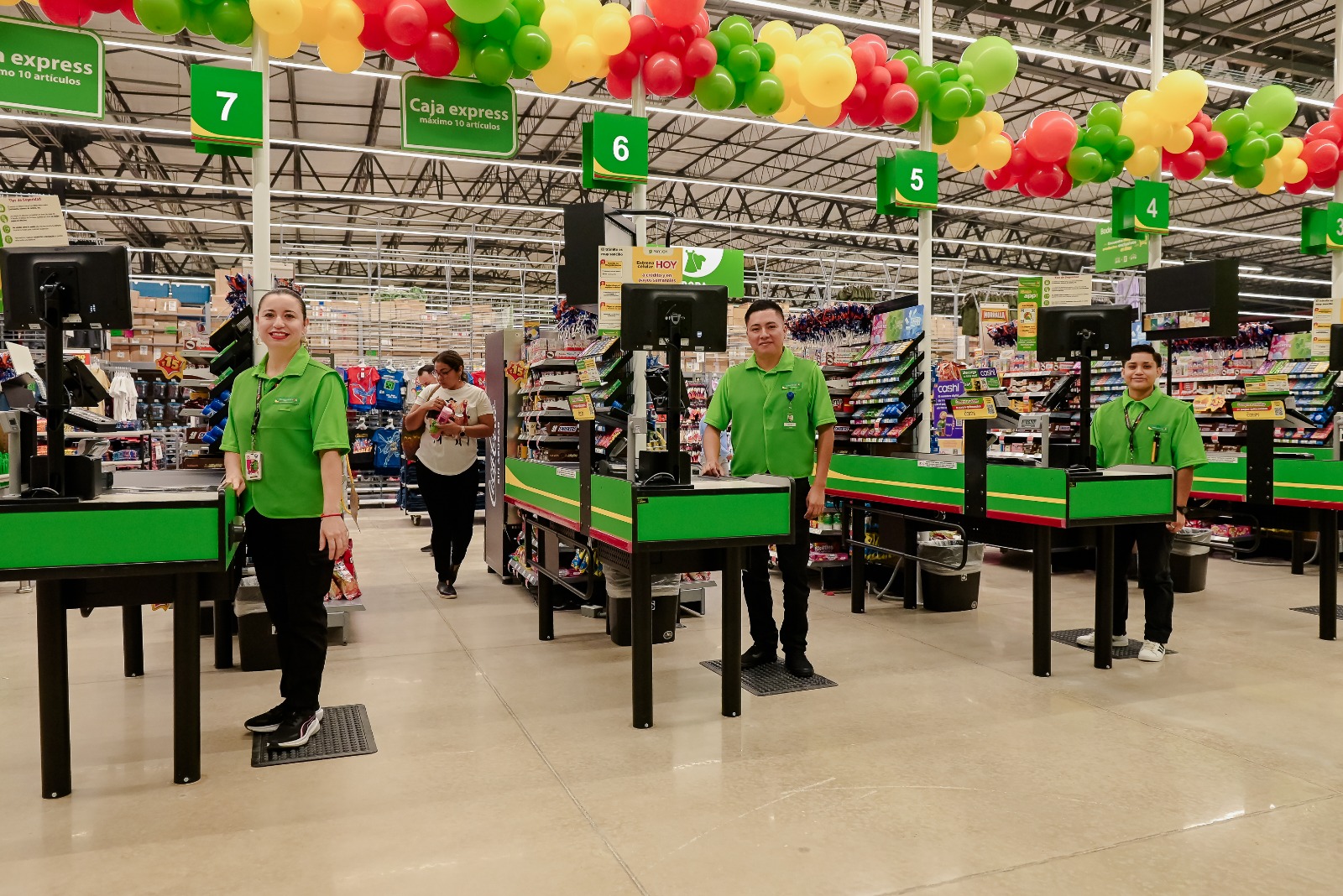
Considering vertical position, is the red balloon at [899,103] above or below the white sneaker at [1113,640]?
above

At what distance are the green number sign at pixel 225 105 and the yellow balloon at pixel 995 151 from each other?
5057 mm

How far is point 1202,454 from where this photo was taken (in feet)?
15.5

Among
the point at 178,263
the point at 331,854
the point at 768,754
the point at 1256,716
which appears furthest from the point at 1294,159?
the point at 178,263

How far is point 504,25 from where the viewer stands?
516 cm

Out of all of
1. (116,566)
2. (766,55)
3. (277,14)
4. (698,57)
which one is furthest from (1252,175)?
(116,566)

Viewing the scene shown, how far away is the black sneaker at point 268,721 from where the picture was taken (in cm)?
349

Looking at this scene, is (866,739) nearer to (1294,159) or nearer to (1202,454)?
(1202,454)

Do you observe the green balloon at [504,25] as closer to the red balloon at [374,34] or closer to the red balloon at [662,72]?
the red balloon at [374,34]

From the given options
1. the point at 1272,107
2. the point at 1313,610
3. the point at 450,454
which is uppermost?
the point at 1272,107

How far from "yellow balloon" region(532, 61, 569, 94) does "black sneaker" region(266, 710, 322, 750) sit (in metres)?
3.77

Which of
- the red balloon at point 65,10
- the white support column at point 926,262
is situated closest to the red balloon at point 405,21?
the red balloon at point 65,10

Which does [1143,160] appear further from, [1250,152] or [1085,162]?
[1250,152]

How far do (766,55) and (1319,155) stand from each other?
529cm

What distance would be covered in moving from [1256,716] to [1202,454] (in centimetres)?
149
